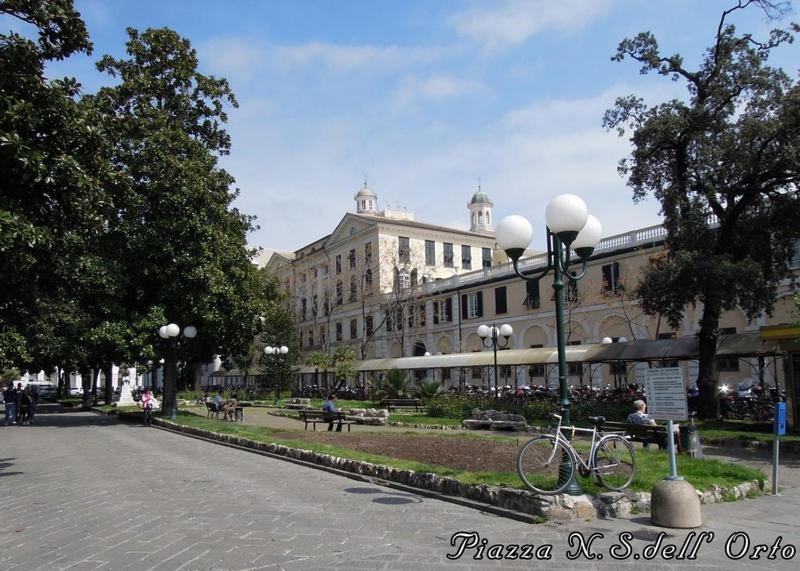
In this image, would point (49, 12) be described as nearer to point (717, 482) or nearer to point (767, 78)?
point (717, 482)

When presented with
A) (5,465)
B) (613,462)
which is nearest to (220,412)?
(5,465)

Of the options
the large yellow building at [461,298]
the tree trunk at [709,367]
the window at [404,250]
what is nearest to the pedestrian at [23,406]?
the large yellow building at [461,298]

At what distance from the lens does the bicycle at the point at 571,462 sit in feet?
24.8

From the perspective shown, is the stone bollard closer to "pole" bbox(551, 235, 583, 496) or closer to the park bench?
"pole" bbox(551, 235, 583, 496)

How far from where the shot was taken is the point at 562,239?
824cm

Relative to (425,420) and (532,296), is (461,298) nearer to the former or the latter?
(532,296)

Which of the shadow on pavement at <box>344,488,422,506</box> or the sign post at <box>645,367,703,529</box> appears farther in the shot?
the shadow on pavement at <box>344,488,422,506</box>

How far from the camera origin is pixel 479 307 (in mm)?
47688

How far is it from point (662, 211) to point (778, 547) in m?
16.0

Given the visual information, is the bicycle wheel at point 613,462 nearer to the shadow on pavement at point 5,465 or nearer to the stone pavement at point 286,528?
the stone pavement at point 286,528

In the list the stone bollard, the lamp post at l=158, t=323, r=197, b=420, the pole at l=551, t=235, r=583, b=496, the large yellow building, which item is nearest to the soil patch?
the pole at l=551, t=235, r=583, b=496

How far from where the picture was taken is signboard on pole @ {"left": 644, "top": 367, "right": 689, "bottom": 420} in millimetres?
7715

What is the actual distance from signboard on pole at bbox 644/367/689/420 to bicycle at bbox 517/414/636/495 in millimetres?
650

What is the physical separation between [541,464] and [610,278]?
103 ft
